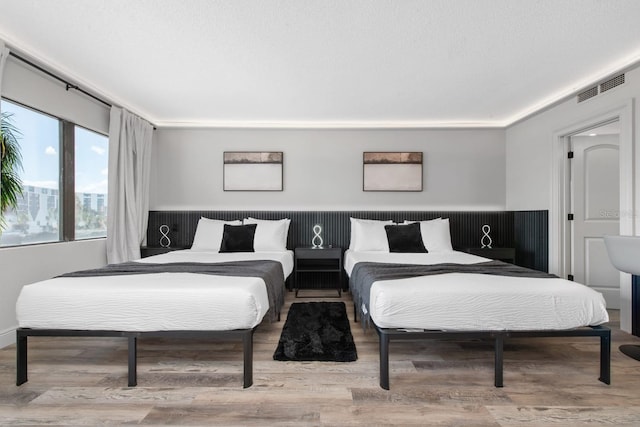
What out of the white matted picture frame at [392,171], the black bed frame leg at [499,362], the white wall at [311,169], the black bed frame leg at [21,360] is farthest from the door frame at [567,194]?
the black bed frame leg at [21,360]

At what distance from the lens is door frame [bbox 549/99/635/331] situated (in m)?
3.10

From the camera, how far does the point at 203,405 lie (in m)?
1.91

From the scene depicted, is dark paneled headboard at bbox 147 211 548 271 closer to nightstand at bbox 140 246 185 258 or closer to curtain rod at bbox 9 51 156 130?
nightstand at bbox 140 246 185 258

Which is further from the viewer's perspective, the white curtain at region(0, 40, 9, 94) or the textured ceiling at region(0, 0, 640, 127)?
the white curtain at region(0, 40, 9, 94)

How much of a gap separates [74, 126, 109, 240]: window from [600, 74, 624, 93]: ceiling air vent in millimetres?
5913

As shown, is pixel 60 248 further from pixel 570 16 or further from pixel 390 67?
pixel 570 16

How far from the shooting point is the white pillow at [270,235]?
4445 mm

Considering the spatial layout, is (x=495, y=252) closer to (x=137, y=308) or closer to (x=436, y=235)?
(x=436, y=235)

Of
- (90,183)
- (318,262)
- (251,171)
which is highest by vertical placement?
(251,171)

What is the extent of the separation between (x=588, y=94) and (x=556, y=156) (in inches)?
31.6

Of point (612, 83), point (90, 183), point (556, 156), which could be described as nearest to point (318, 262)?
point (90, 183)

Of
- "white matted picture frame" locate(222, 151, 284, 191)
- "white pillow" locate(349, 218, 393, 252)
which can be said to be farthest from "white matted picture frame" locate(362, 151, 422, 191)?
"white matted picture frame" locate(222, 151, 284, 191)

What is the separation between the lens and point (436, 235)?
451 cm

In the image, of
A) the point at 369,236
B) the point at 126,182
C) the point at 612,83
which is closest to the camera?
the point at 612,83
